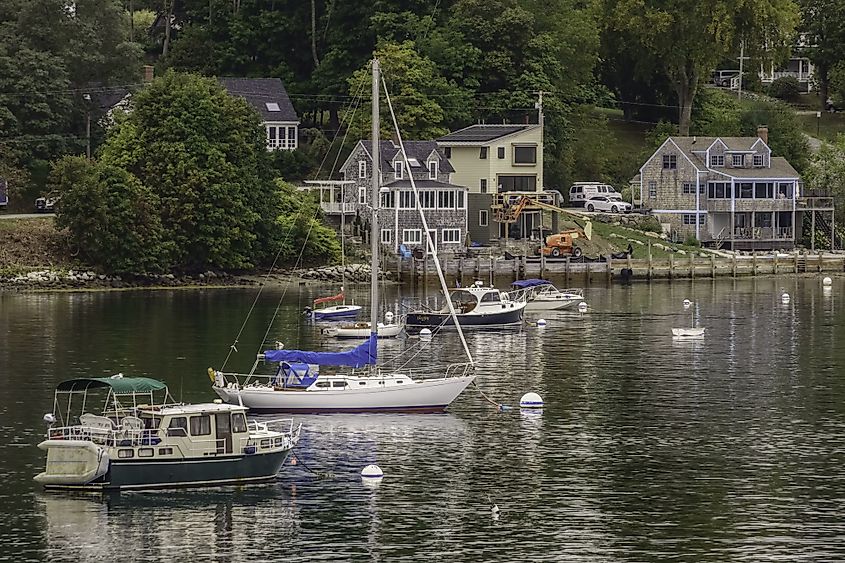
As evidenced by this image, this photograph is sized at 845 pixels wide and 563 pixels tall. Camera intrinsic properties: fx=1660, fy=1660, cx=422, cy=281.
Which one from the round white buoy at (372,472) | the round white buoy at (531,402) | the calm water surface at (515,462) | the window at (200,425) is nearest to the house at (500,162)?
the calm water surface at (515,462)

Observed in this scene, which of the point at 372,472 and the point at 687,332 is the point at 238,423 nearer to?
the point at 372,472

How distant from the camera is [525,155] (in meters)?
152

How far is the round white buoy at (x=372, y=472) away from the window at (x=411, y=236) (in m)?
84.6

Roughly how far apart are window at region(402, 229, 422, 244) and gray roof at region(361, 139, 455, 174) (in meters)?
5.95

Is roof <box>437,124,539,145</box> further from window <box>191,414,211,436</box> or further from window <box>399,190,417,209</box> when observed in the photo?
window <box>191,414,211,436</box>

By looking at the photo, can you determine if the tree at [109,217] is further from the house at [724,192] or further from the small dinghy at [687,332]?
the house at [724,192]

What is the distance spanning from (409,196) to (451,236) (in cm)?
599

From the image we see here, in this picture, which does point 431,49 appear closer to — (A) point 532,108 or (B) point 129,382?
(A) point 532,108

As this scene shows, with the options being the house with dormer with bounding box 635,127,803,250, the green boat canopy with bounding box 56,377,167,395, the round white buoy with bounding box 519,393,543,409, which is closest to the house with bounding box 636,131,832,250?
the house with dormer with bounding box 635,127,803,250

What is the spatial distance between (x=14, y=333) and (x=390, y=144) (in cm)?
5709

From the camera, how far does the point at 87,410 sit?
70688 millimetres

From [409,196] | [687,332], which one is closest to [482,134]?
[409,196]

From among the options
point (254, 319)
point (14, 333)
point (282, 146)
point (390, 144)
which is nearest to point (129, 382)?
point (14, 333)

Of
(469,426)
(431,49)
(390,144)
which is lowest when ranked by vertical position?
(469,426)
